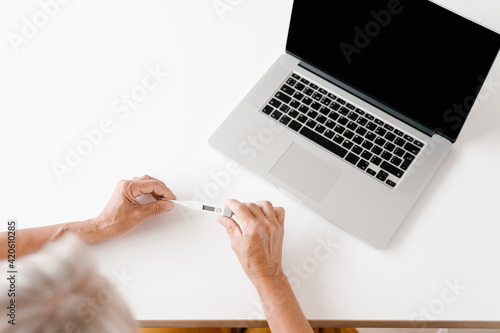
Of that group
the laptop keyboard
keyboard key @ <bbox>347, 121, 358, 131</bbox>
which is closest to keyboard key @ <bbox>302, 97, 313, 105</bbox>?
the laptop keyboard

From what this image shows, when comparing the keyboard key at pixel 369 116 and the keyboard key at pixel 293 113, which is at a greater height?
the keyboard key at pixel 369 116

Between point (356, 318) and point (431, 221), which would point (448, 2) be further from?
point (356, 318)

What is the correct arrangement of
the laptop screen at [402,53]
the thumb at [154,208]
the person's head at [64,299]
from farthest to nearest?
the thumb at [154,208], the laptop screen at [402,53], the person's head at [64,299]

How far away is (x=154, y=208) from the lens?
1.08 metres

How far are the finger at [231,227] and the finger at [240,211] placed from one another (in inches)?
0.7

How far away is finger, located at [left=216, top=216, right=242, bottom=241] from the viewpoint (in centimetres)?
104

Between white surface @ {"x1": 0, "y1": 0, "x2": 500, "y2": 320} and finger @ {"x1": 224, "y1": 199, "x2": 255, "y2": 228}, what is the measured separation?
0.21 feet

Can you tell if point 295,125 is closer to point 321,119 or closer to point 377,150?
point 321,119

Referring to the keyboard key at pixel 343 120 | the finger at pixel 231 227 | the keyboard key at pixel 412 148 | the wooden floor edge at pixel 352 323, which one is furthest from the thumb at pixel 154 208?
the keyboard key at pixel 412 148

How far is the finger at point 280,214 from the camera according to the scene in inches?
41.3

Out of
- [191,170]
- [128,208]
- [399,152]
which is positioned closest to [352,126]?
[399,152]

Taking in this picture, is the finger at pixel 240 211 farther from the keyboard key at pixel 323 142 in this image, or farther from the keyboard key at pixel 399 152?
the keyboard key at pixel 399 152

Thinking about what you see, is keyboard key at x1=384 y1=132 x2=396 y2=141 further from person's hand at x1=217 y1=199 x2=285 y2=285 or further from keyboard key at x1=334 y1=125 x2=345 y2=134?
person's hand at x1=217 y1=199 x2=285 y2=285

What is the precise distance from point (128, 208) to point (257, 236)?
278 millimetres
